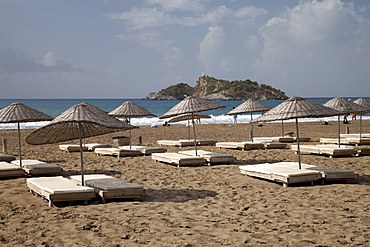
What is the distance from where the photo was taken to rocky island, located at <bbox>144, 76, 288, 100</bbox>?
142 metres

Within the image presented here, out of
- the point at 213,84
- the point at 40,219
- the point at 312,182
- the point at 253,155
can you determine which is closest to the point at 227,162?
the point at 253,155

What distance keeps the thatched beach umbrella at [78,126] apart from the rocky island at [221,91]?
129m

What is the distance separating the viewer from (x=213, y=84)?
513ft

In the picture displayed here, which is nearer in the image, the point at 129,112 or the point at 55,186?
the point at 55,186

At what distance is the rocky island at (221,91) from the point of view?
14238 centimetres

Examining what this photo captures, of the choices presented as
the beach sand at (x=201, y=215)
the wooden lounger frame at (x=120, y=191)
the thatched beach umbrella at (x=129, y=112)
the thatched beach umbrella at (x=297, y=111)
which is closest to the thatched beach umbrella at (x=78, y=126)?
the wooden lounger frame at (x=120, y=191)

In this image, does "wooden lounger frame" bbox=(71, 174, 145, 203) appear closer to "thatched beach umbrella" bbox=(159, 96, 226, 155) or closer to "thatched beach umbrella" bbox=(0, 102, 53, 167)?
"thatched beach umbrella" bbox=(0, 102, 53, 167)

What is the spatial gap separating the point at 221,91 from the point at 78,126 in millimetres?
138967

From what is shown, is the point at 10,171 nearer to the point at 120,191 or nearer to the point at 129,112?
the point at 120,191

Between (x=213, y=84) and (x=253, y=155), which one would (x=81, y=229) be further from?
(x=213, y=84)

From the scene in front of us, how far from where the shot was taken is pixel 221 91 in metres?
147

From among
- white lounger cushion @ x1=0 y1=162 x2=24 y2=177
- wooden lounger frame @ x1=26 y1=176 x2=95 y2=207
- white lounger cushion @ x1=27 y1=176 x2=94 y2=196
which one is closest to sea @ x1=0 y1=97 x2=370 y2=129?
white lounger cushion @ x1=0 y1=162 x2=24 y2=177

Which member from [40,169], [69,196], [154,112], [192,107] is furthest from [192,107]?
[154,112]

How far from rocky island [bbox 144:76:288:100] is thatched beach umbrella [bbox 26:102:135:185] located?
423 feet
